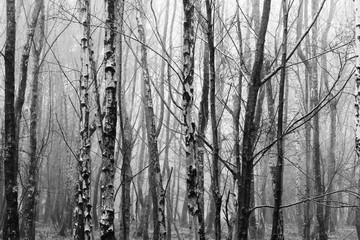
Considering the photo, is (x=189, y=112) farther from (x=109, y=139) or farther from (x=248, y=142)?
(x=109, y=139)

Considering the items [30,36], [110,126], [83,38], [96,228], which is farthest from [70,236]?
[110,126]

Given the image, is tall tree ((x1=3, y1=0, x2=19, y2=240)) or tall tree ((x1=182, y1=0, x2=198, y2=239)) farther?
tall tree ((x1=3, y1=0, x2=19, y2=240))

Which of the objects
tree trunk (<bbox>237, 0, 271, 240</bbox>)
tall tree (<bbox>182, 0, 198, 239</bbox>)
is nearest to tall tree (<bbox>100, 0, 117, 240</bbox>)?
tall tree (<bbox>182, 0, 198, 239</bbox>)

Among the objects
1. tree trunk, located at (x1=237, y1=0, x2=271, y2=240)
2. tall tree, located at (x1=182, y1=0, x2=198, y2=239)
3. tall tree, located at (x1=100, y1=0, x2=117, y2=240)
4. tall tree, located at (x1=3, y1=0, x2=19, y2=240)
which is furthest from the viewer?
tall tree, located at (x1=3, y1=0, x2=19, y2=240)

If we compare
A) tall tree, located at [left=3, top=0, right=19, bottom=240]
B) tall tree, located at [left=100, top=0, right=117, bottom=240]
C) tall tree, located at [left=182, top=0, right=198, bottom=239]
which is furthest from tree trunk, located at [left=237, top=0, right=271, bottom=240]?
tall tree, located at [left=3, top=0, right=19, bottom=240]

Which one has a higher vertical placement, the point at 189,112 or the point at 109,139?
the point at 189,112

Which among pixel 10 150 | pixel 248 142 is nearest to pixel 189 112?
pixel 248 142

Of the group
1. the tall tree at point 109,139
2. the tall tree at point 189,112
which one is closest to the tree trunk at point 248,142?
the tall tree at point 189,112

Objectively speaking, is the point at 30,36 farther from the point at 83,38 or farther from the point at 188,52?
the point at 188,52

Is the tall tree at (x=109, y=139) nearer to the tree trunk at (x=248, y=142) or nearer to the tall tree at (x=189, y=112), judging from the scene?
the tall tree at (x=189, y=112)

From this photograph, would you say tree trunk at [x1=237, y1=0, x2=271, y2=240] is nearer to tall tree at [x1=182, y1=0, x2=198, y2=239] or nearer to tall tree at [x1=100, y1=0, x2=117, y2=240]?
tall tree at [x1=182, y1=0, x2=198, y2=239]

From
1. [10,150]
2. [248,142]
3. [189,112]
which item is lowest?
[248,142]

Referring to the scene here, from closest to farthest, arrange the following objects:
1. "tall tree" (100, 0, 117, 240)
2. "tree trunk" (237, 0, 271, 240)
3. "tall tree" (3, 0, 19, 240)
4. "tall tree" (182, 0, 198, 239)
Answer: "tree trunk" (237, 0, 271, 240) → "tall tree" (182, 0, 198, 239) → "tall tree" (100, 0, 117, 240) → "tall tree" (3, 0, 19, 240)

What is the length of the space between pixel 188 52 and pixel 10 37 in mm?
3581
